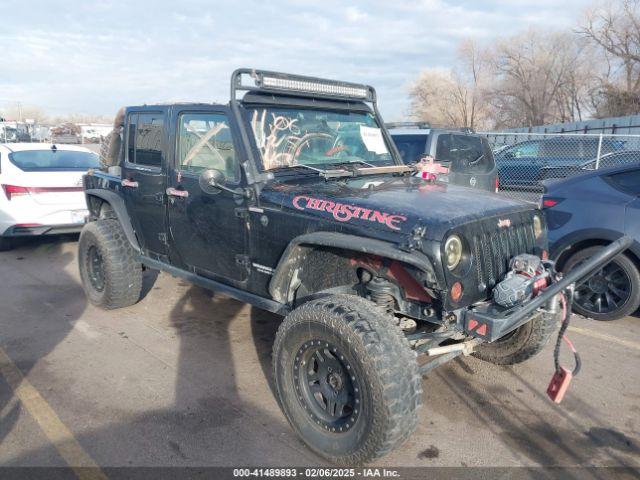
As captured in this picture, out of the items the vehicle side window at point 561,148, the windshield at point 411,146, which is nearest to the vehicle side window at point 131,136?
the windshield at point 411,146

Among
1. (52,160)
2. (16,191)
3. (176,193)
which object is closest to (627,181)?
(176,193)

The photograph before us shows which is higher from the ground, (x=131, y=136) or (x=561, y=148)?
(x=561, y=148)

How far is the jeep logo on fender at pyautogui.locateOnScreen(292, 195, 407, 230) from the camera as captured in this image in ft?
9.81

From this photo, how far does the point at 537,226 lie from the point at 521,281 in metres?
0.82

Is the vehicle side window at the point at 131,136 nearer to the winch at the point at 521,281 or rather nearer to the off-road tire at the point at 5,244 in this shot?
the winch at the point at 521,281

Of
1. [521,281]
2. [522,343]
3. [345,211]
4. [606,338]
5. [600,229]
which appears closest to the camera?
[521,281]

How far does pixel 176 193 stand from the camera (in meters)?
4.30

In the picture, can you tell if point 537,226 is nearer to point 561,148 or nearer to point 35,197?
point 35,197

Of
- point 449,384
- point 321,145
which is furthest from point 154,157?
point 449,384

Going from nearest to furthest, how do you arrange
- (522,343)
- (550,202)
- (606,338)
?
(522,343) → (606,338) → (550,202)

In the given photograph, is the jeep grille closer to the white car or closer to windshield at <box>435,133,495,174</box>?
windshield at <box>435,133,495,174</box>

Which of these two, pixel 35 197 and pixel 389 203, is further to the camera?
pixel 35 197

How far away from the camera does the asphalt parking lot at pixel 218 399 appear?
3145mm

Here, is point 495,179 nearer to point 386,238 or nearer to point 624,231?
point 624,231
